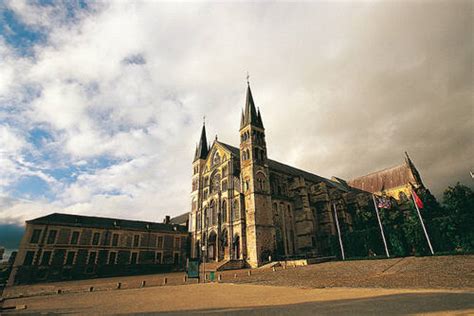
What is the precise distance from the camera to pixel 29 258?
99.9 ft

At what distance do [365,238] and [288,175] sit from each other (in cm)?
1689

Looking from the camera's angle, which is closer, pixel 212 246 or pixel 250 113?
pixel 212 246

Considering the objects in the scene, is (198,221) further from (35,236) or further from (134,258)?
(35,236)

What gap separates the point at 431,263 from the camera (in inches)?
750

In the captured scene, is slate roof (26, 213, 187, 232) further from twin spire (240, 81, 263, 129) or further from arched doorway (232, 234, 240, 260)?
twin spire (240, 81, 263, 129)

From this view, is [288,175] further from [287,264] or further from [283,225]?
[287,264]

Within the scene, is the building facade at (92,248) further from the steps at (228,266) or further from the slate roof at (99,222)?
the steps at (228,266)

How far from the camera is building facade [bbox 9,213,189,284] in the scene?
3086 centimetres

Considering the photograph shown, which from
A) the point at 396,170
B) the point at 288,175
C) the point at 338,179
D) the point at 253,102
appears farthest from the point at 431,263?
the point at 338,179

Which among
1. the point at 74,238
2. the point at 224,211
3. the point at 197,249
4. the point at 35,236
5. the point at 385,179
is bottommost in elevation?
the point at 197,249


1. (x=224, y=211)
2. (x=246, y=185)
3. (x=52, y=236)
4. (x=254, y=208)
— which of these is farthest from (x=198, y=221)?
(x=52, y=236)

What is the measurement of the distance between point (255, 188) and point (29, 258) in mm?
30492

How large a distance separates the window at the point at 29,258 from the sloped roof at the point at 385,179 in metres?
63.0

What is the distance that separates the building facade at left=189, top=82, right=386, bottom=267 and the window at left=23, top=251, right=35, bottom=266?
70.8 ft
